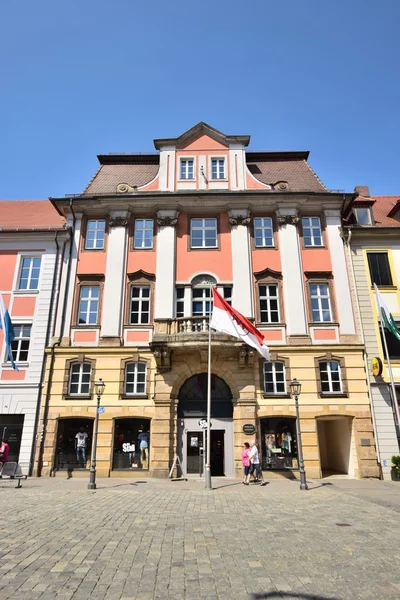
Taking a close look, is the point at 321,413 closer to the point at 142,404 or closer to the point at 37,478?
Result: the point at 142,404

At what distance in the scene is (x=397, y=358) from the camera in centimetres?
2117

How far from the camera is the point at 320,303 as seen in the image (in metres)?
22.7

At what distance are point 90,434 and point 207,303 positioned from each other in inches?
377

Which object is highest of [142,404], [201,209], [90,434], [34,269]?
[201,209]

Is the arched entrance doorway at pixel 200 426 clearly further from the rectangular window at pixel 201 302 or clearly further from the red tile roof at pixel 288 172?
the red tile roof at pixel 288 172

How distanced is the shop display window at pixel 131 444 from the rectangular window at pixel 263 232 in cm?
1229

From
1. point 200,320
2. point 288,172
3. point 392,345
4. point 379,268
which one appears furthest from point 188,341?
point 288,172

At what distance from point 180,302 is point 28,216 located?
42.2ft

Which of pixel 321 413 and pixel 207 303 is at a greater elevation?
pixel 207 303

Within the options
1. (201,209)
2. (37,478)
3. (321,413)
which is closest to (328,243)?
(201,209)

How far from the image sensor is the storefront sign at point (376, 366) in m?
20.4

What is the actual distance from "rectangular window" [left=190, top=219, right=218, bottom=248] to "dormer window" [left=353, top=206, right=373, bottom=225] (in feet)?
29.4

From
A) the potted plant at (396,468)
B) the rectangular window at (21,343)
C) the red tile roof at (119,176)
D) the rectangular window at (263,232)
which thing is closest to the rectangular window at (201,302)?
the rectangular window at (263,232)

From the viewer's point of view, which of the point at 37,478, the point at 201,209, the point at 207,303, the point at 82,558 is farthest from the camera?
the point at 201,209
